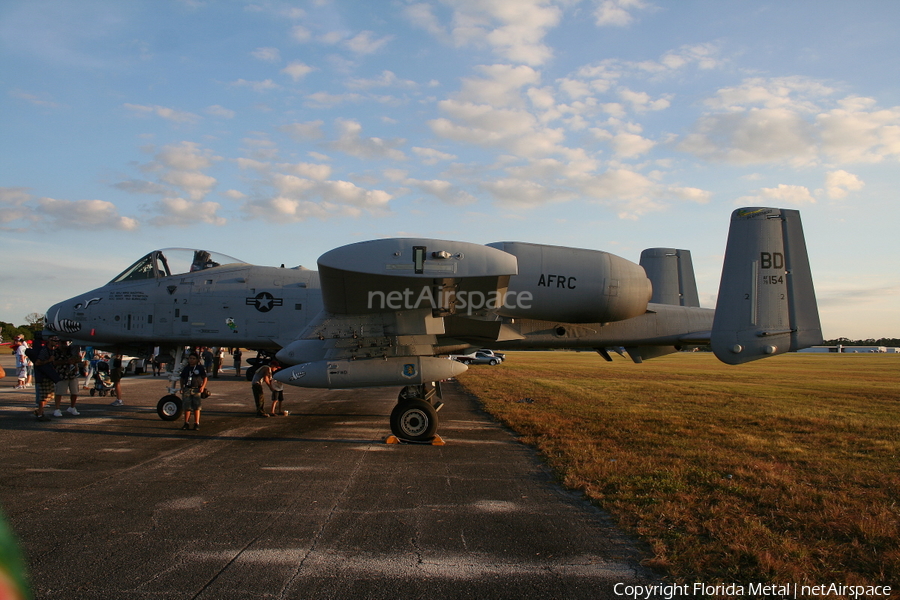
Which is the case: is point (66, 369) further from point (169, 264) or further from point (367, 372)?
point (367, 372)

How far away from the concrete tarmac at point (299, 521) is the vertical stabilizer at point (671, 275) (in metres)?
6.54

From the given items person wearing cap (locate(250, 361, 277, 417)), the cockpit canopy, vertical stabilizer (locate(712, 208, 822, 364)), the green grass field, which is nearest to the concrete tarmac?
the green grass field

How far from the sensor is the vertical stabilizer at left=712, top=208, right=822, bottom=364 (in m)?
9.60

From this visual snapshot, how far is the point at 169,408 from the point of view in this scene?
11320mm

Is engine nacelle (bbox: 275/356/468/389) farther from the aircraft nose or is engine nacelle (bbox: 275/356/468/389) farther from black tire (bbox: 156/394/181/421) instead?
the aircraft nose

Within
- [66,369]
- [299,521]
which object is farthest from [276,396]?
[299,521]

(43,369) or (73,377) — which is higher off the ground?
(43,369)

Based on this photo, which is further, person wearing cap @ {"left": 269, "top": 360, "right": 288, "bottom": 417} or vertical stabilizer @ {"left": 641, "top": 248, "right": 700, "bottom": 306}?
vertical stabilizer @ {"left": 641, "top": 248, "right": 700, "bottom": 306}

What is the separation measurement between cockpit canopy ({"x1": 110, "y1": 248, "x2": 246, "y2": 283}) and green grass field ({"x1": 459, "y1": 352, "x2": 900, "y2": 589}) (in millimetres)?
7242

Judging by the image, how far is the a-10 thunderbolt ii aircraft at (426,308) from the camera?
7938mm

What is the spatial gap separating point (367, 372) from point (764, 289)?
23.4ft

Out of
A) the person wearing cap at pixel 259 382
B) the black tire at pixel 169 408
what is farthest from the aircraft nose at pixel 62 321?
the person wearing cap at pixel 259 382

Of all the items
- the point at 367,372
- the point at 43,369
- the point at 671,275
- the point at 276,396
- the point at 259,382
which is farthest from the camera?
the point at 671,275

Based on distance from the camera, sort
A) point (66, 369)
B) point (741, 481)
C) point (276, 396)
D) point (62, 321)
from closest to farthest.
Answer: point (741, 481)
point (62, 321)
point (66, 369)
point (276, 396)
